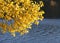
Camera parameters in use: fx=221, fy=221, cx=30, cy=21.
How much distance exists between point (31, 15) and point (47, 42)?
354cm

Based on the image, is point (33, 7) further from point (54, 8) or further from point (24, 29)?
point (54, 8)

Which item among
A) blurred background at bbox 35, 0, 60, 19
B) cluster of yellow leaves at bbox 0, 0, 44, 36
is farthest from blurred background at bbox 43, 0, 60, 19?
cluster of yellow leaves at bbox 0, 0, 44, 36

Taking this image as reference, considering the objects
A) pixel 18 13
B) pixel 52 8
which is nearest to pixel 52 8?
pixel 52 8

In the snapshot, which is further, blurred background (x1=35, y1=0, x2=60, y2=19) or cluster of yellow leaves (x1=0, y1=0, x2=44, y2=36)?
blurred background (x1=35, y1=0, x2=60, y2=19)

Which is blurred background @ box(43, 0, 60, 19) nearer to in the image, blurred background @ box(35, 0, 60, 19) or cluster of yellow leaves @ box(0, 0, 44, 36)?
blurred background @ box(35, 0, 60, 19)

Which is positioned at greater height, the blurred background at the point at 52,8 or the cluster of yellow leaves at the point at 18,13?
the cluster of yellow leaves at the point at 18,13

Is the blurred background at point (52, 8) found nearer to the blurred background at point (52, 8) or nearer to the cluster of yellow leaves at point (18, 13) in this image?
the blurred background at point (52, 8)

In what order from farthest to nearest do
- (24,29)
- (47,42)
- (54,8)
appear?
(54,8)
(47,42)
(24,29)

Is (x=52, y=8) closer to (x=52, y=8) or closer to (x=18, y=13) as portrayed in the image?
(x=52, y=8)

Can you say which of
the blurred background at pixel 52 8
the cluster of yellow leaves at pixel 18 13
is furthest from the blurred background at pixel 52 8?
the cluster of yellow leaves at pixel 18 13

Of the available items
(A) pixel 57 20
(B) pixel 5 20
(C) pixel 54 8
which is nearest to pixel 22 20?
(B) pixel 5 20

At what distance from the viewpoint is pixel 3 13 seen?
1950 mm

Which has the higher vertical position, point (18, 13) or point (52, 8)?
point (18, 13)

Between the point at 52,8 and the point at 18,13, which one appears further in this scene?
the point at 52,8
